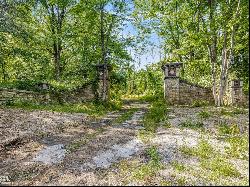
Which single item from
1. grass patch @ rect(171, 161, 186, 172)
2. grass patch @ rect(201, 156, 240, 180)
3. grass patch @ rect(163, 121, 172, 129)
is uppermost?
grass patch @ rect(163, 121, 172, 129)

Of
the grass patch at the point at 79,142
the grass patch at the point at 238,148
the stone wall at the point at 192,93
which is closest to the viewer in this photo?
the grass patch at the point at 238,148

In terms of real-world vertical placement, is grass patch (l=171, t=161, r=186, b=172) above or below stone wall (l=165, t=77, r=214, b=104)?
below

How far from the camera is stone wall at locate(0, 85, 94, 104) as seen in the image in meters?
17.8

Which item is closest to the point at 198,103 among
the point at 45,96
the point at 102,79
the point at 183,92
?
the point at 183,92

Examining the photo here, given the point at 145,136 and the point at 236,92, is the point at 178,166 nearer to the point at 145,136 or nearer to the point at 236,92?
the point at 145,136

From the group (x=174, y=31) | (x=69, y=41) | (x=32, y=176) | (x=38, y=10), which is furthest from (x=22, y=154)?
(x=174, y=31)

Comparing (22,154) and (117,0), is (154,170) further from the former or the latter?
(117,0)

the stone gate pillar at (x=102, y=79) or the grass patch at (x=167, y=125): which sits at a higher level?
the stone gate pillar at (x=102, y=79)

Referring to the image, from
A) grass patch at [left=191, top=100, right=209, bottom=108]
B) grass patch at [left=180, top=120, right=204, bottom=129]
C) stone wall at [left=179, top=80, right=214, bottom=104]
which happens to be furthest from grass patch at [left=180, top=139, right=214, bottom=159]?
stone wall at [left=179, top=80, right=214, bottom=104]

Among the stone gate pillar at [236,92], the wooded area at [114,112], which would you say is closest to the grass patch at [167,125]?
the wooded area at [114,112]

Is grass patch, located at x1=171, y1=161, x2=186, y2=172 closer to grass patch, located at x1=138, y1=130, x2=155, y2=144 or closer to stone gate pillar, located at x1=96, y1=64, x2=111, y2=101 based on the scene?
grass patch, located at x1=138, y1=130, x2=155, y2=144

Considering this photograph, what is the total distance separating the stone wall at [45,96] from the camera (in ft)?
58.4

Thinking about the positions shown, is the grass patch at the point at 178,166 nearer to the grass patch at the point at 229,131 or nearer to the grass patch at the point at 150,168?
the grass patch at the point at 150,168

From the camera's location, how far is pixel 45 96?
64.7 feet
